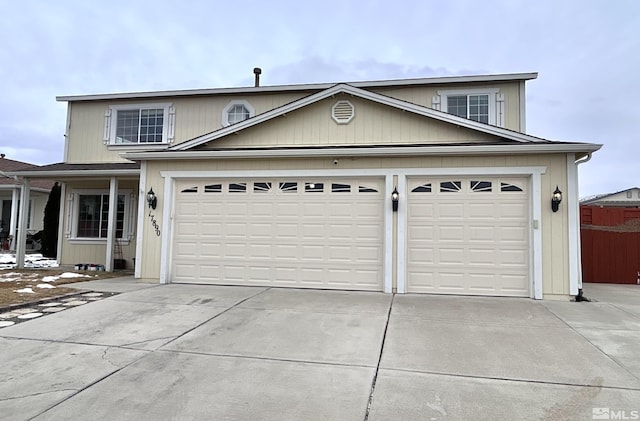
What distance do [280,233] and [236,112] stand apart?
5.18 metres

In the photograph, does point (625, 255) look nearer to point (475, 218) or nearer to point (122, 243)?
point (475, 218)

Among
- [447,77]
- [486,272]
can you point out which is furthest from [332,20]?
[486,272]

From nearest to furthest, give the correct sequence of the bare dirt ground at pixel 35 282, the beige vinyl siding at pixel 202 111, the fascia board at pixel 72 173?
the bare dirt ground at pixel 35 282
the fascia board at pixel 72 173
the beige vinyl siding at pixel 202 111

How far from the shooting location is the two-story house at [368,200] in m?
7.27

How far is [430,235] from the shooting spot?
7.60 m

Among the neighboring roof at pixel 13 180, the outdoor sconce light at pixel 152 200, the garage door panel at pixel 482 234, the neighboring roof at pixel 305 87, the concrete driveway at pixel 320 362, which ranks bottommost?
the concrete driveway at pixel 320 362

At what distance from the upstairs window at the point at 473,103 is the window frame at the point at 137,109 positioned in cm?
800

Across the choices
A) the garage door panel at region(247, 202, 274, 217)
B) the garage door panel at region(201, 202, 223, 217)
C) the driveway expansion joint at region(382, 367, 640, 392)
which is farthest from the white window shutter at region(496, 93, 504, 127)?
the driveway expansion joint at region(382, 367, 640, 392)

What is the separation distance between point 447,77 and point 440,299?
6468 mm

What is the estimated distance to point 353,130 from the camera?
863 centimetres

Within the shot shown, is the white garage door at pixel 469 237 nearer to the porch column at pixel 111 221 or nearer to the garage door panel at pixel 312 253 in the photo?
the garage door panel at pixel 312 253

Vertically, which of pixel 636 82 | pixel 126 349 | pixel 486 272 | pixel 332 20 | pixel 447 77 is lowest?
pixel 126 349

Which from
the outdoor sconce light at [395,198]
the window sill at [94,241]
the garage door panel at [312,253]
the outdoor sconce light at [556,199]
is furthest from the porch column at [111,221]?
the outdoor sconce light at [556,199]

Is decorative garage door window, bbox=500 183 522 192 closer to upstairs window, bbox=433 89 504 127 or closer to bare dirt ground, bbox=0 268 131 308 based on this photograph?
upstairs window, bbox=433 89 504 127
